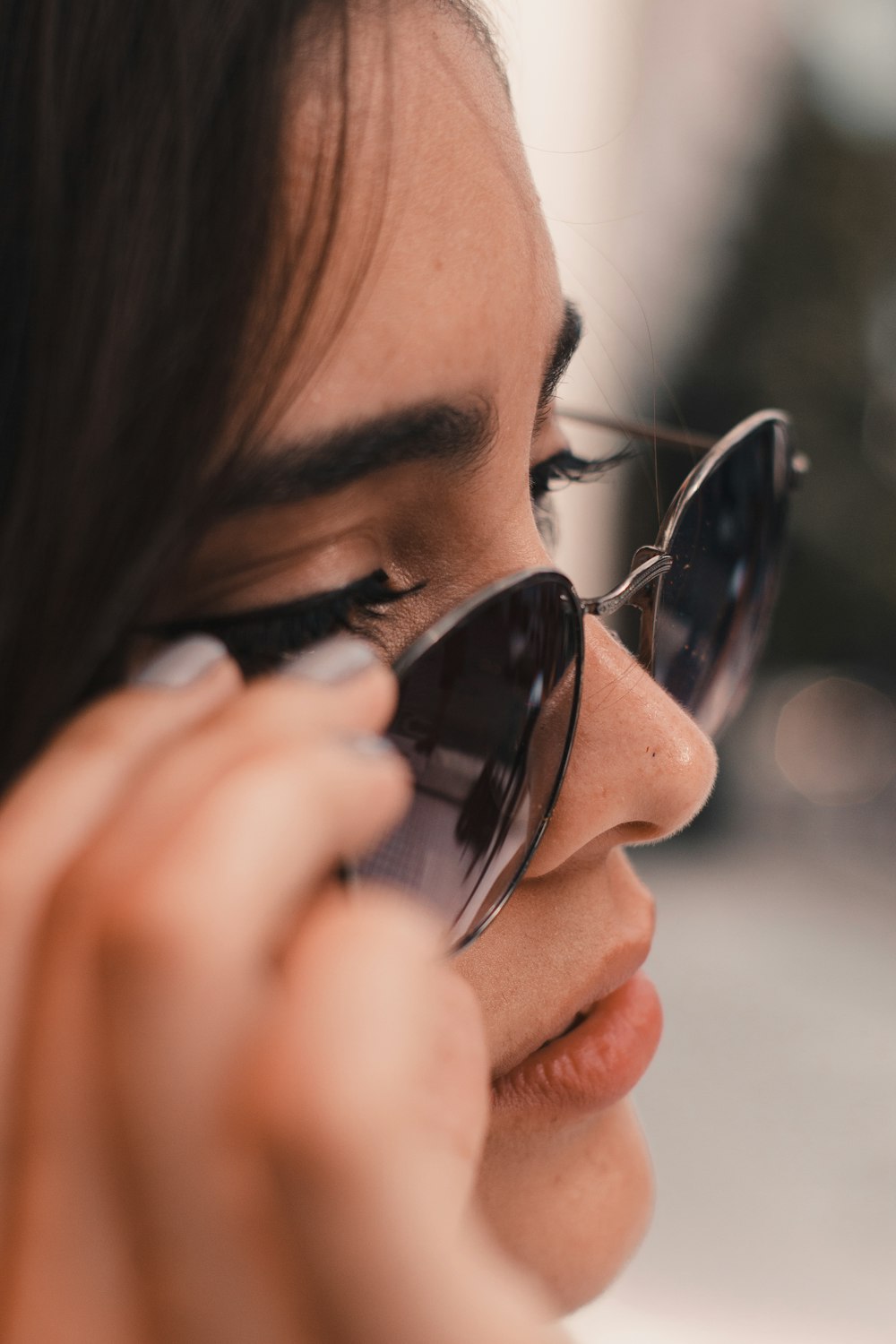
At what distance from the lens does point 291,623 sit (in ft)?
1.76

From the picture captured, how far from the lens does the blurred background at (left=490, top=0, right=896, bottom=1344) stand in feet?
7.11

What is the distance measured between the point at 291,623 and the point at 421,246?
19 centimetres

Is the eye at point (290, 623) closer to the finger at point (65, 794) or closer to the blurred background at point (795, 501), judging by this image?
the finger at point (65, 794)

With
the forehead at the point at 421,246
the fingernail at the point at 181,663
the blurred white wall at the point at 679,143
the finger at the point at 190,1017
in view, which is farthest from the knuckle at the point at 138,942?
the blurred white wall at the point at 679,143

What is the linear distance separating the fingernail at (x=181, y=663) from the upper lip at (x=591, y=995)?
0.34 meters

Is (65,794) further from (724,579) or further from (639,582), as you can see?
(724,579)

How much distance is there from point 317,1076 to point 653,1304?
5.30 ft

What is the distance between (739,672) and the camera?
1003 millimetres

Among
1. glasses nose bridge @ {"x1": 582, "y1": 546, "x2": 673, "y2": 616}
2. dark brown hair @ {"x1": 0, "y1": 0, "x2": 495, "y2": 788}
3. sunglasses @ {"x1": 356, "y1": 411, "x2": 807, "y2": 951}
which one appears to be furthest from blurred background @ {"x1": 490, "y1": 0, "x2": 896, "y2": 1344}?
dark brown hair @ {"x1": 0, "y1": 0, "x2": 495, "y2": 788}

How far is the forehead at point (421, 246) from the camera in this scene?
19.9 inches

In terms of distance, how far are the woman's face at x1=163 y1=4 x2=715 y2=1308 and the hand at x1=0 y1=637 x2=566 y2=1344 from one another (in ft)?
0.56

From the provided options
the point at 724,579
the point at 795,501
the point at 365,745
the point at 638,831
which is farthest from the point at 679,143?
the point at 365,745

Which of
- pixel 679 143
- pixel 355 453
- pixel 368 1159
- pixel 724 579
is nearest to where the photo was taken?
pixel 368 1159

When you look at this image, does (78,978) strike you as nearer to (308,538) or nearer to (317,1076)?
(317,1076)
